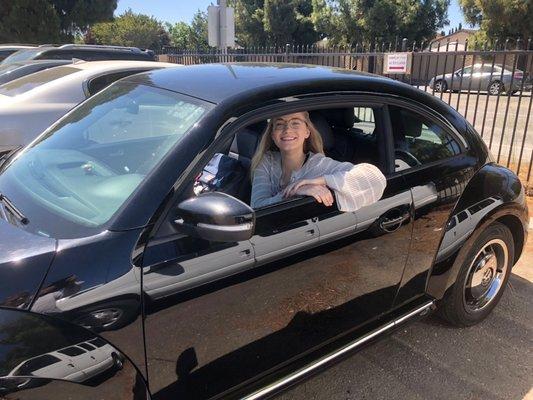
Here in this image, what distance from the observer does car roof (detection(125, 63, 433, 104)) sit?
6.74 ft

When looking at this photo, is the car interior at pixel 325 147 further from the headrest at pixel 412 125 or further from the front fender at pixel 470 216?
the front fender at pixel 470 216

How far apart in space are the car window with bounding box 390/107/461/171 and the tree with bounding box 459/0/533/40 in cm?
2689

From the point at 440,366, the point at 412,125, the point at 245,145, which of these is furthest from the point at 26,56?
the point at 440,366

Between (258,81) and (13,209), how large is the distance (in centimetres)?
113

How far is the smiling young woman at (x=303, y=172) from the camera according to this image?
2193 millimetres

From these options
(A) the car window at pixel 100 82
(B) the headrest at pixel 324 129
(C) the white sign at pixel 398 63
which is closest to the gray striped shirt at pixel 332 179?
(B) the headrest at pixel 324 129

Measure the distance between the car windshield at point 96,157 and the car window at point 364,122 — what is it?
1.11 meters

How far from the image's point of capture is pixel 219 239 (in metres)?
1.69

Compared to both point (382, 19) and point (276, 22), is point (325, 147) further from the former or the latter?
point (276, 22)

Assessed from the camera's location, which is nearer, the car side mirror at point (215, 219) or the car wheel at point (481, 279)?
the car side mirror at point (215, 219)

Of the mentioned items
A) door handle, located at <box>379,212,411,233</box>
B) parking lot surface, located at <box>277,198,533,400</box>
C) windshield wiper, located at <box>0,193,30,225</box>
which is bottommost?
parking lot surface, located at <box>277,198,533,400</box>

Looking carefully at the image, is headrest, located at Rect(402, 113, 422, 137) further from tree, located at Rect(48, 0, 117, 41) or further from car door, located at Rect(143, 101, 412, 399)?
tree, located at Rect(48, 0, 117, 41)

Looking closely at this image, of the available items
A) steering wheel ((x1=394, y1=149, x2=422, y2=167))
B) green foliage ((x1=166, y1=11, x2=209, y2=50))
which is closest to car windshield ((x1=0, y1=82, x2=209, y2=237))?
steering wheel ((x1=394, y1=149, x2=422, y2=167))

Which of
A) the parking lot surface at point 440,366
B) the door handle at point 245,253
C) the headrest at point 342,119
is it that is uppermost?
the headrest at point 342,119
